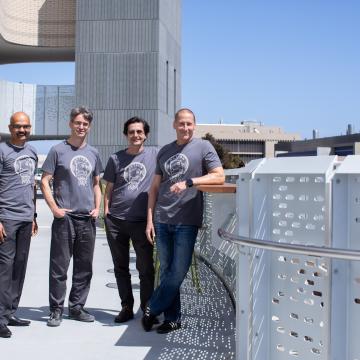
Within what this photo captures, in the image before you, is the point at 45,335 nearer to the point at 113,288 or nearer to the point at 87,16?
the point at 113,288

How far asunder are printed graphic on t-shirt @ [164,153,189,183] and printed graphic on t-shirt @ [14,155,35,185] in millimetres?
1071

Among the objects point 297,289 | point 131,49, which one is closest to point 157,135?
point 131,49

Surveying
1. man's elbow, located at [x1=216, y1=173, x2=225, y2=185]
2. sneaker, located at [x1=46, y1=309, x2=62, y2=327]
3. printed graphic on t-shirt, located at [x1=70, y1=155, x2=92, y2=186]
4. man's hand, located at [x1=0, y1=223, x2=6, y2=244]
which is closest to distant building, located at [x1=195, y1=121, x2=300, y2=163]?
printed graphic on t-shirt, located at [x1=70, y1=155, x2=92, y2=186]

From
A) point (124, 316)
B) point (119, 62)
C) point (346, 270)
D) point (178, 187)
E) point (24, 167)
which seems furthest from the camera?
point (119, 62)

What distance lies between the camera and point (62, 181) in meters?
4.29

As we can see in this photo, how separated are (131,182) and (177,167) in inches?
23.1

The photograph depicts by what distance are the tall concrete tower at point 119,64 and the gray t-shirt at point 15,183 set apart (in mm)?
21539

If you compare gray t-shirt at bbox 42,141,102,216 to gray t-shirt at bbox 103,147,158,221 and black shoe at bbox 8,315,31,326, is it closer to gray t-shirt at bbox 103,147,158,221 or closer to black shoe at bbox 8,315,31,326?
gray t-shirt at bbox 103,147,158,221

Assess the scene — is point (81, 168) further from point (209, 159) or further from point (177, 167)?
point (209, 159)

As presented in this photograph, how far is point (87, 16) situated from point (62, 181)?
23636 mm

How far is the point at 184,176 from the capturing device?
3.87 metres

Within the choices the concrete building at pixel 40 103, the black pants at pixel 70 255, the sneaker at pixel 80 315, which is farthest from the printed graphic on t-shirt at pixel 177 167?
the concrete building at pixel 40 103

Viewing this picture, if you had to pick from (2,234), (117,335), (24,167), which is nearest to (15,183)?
(24,167)

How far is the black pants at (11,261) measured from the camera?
4.01 meters
